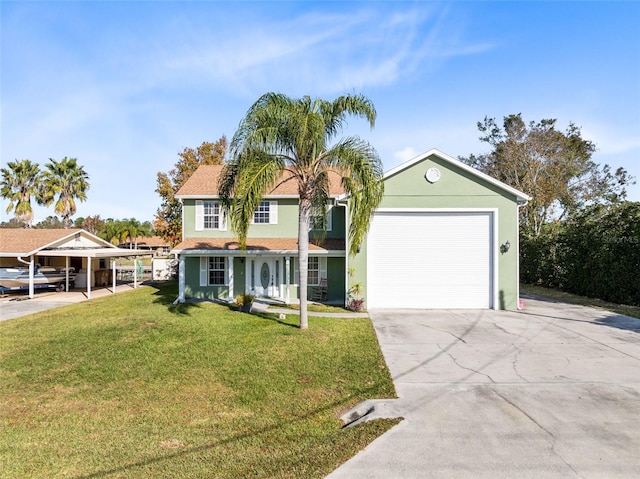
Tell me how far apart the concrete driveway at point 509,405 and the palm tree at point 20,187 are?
30.5 m

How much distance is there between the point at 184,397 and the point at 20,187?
1227 inches

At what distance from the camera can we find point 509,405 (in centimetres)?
591

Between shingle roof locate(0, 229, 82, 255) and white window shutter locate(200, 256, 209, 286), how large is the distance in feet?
28.6

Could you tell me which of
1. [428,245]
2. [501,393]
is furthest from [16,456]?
[428,245]

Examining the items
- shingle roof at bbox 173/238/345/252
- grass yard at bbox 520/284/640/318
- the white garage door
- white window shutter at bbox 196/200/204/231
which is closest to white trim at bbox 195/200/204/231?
white window shutter at bbox 196/200/204/231

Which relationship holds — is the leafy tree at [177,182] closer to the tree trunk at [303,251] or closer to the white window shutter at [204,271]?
the white window shutter at [204,271]

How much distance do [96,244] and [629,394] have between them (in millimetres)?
26644

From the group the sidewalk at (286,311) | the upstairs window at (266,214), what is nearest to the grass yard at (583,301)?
the sidewalk at (286,311)

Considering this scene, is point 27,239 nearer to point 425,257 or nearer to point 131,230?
point 425,257

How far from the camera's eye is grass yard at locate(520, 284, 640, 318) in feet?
45.4

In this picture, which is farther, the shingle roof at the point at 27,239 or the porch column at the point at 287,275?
the shingle roof at the point at 27,239

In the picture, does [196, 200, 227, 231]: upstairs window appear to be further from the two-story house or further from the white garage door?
the white garage door

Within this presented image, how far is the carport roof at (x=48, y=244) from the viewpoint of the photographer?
18453 mm

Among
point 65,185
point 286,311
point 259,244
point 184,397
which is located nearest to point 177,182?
point 65,185
